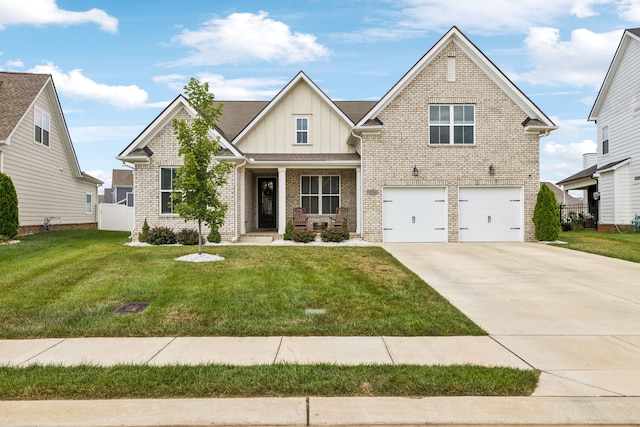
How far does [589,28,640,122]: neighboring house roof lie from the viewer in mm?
20509

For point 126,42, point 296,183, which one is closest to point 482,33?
point 296,183

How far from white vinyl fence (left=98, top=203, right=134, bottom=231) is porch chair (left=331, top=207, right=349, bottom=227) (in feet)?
54.1

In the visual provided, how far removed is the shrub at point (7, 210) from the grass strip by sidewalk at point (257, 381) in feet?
46.6

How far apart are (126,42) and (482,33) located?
576 inches

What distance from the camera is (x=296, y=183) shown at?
64.8 feet

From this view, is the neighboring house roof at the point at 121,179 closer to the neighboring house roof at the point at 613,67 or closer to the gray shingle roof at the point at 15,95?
the gray shingle roof at the point at 15,95

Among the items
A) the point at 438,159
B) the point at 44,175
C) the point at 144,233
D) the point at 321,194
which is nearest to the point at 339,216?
the point at 321,194

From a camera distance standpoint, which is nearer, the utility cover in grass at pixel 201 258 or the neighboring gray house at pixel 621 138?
the utility cover in grass at pixel 201 258

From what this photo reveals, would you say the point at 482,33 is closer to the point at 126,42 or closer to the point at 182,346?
the point at 126,42

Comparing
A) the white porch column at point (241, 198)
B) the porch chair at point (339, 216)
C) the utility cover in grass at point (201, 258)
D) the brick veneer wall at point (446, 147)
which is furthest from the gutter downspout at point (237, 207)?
the utility cover in grass at point (201, 258)

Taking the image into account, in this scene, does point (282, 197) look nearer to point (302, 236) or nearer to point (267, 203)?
point (302, 236)

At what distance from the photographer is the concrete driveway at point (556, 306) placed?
4.44m

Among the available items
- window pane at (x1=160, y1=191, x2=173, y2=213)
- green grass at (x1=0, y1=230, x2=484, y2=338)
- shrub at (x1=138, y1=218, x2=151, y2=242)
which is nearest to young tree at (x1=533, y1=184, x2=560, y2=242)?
green grass at (x1=0, y1=230, x2=484, y2=338)

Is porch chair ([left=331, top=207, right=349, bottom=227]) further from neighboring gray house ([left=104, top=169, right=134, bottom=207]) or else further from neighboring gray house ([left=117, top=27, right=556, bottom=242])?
neighboring gray house ([left=104, top=169, right=134, bottom=207])
